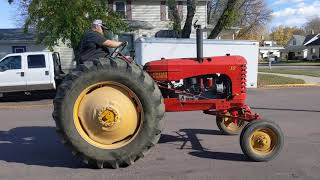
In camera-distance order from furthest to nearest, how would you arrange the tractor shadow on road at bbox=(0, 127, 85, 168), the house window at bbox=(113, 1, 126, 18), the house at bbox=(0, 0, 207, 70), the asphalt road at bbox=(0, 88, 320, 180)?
1. the house window at bbox=(113, 1, 126, 18)
2. the house at bbox=(0, 0, 207, 70)
3. the tractor shadow on road at bbox=(0, 127, 85, 168)
4. the asphalt road at bbox=(0, 88, 320, 180)

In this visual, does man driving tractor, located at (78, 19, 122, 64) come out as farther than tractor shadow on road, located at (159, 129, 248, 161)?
No

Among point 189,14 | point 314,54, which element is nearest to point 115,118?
point 189,14

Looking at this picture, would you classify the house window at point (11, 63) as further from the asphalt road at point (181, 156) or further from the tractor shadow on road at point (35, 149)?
the tractor shadow on road at point (35, 149)

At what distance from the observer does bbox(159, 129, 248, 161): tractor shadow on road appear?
289 inches

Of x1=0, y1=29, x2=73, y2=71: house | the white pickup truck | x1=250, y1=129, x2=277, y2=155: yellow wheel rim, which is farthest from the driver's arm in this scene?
x1=0, y1=29, x2=73, y2=71: house

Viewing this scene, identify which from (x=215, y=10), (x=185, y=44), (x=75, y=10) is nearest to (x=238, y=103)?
(x=185, y=44)

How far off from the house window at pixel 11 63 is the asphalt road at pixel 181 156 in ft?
22.3

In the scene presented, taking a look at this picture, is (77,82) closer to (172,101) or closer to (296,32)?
(172,101)

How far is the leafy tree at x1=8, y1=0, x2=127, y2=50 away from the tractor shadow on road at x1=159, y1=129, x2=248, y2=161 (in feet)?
44.7

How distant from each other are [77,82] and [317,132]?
5.18 m

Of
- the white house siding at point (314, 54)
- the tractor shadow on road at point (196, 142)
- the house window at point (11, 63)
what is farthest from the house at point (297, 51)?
the tractor shadow on road at point (196, 142)

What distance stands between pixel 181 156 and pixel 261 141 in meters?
1.25

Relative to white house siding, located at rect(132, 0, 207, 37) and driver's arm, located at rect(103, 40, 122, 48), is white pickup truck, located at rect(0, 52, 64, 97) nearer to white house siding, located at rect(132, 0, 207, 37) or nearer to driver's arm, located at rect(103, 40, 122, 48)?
driver's arm, located at rect(103, 40, 122, 48)

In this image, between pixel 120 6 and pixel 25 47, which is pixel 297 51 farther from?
pixel 25 47
